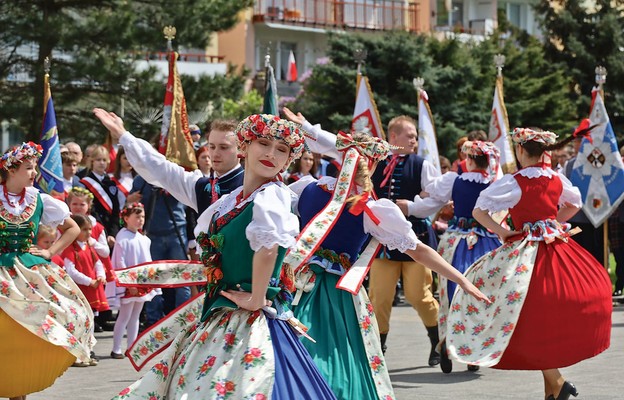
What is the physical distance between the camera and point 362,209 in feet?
21.0

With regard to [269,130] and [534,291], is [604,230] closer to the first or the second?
[534,291]

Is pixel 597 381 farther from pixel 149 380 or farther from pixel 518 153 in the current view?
pixel 149 380

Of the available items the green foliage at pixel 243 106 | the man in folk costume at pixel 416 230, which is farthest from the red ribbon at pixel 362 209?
the green foliage at pixel 243 106

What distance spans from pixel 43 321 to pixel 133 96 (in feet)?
53.6

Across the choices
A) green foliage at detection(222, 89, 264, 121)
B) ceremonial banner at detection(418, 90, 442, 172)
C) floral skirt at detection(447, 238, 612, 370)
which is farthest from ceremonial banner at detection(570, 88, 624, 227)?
green foliage at detection(222, 89, 264, 121)

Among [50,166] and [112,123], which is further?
[50,166]

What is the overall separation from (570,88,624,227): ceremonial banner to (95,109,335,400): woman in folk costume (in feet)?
32.5

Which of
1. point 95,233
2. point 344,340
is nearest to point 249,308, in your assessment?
point 344,340

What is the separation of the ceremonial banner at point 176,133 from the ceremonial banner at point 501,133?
17.6 feet

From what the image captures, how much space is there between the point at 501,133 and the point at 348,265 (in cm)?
943

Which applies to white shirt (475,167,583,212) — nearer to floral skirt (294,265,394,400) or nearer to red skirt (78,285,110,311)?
floral skirt (294,265,394,400)

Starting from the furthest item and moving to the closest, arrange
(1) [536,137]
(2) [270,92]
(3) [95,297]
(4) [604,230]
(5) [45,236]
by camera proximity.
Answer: (4) [604,230] → (3) [95,297] → (5) [45,236] → (2) [270,92] → (1) [536,137]

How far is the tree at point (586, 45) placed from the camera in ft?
125

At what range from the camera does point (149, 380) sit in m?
5.23
